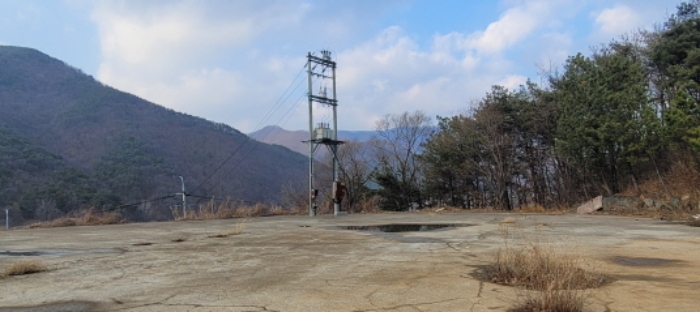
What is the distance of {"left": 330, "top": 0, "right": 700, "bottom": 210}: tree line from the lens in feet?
62.0

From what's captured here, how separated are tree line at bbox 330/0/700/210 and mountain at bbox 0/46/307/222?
2152cm

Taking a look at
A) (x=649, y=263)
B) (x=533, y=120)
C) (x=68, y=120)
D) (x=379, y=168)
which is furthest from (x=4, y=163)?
(x=649, y=263)

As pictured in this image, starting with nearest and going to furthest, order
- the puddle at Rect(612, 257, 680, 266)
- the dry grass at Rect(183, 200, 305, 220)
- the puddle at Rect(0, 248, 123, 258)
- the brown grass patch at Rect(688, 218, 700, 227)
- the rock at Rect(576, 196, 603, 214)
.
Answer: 1. the puddle at Rect(612, 257, 680, 266)
2. the puddle at Rect(0, 248, 123, 258)
3. the brown grass patch at Rect(688, 218, 700, 227)
4. the rock at Rect(576, 196, 603, 214)
5. the dry grass at Rect(183, 200, 305, 220)

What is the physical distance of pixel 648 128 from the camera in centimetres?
1830

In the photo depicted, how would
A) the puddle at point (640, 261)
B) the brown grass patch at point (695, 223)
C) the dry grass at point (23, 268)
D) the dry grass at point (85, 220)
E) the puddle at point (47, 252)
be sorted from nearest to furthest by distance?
the dry grass at point (23, 268) < the puddle at point (640, 261) < the puddle at point (47, 252) < the brown grass patch at point (695, 223) < the dry grass at point (85, 220)

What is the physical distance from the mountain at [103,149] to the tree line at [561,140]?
847 inches

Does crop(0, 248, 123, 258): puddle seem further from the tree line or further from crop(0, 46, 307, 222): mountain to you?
crop(0, 46, 307, 222): mountain

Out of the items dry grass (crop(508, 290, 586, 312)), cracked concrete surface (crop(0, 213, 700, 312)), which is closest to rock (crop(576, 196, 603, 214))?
cracked concrete surface (crop(0, 213, 700, 312))

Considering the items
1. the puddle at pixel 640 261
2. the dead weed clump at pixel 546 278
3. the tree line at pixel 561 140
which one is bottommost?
the puddle at pixel 640 261

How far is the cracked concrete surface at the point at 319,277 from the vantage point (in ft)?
13.7

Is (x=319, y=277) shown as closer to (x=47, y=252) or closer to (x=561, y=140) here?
(x=47, y=252)

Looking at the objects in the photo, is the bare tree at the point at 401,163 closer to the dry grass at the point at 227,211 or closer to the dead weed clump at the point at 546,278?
the dry grass at the point at 227,211

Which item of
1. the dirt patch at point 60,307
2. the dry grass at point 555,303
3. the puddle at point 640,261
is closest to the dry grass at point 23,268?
the dirt patch at point 60,307

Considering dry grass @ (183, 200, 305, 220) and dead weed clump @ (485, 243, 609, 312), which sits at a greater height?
dry grass @ (183, 200, 305, 220)
